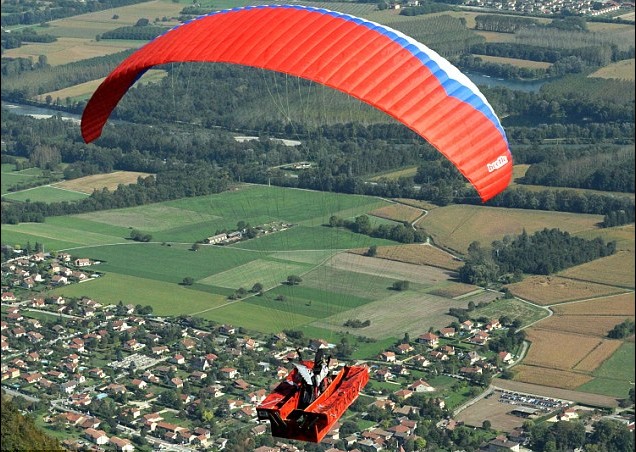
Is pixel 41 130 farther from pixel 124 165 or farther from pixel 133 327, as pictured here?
pixel 133 327

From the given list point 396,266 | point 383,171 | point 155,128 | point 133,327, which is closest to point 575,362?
point 396,266

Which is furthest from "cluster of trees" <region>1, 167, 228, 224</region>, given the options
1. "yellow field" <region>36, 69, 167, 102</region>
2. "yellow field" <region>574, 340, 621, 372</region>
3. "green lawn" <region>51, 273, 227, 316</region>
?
"yellow field" <region>574, 340, 621, 372</region>

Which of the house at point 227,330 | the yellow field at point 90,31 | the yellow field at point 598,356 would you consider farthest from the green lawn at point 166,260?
the yellow field at point 90,31

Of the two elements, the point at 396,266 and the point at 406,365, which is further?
the point at 396,266

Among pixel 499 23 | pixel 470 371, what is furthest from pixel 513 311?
pixel 499 23

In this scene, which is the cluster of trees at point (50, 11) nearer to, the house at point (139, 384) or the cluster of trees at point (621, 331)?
the house at point (139, 384)

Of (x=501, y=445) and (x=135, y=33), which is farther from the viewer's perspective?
(x=135, y=33)

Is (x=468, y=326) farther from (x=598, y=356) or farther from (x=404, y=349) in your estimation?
(x=598, y=356)
